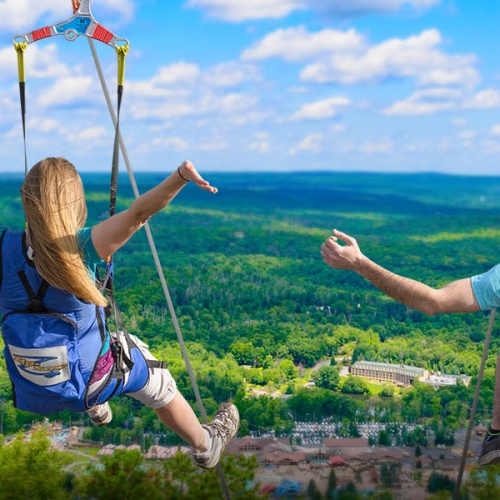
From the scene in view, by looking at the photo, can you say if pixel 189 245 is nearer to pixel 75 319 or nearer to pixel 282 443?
pixel 282 443

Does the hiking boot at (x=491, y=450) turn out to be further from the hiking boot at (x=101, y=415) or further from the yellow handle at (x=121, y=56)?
the yellow handle at (x=121, y=56)

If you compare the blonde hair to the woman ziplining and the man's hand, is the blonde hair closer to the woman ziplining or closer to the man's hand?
the woman ziplining

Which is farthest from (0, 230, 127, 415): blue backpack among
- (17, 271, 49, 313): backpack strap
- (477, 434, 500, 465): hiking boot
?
(477, 434, 500, 465): hiking boot

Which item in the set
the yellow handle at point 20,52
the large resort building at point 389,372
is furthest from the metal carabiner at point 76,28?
the large resort building at point 389,372

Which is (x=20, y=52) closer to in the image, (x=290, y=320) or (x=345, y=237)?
(x=345, y=237)

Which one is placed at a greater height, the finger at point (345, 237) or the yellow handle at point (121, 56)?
the yellow handle at point (121, 56)

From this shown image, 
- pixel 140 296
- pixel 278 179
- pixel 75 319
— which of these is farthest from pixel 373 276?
pixel 278 179

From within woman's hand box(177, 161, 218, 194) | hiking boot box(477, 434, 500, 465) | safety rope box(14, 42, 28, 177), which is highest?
safety rope box(14, 42, 28, 177)
